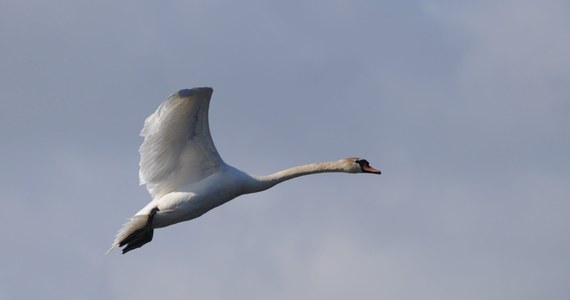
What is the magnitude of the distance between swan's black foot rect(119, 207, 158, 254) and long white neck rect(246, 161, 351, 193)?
1964 millimetres

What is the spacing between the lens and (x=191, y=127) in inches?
1357

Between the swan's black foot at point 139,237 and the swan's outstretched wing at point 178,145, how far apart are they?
40.5 inches

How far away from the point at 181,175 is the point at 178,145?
0.66 metres

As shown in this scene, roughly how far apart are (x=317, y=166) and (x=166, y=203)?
3.13 m

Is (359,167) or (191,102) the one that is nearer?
(191,102)

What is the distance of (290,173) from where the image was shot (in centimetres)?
3541

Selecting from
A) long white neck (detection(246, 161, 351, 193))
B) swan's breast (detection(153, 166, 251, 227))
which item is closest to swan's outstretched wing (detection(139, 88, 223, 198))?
swan's breast (detection(153, 166, 251, 227))

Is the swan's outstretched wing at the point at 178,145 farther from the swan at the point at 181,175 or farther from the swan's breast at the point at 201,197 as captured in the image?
the swan's breast at the point at 201,197

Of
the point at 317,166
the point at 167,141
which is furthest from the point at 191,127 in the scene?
the point at 317,166

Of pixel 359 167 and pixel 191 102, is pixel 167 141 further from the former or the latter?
pixel 359 167

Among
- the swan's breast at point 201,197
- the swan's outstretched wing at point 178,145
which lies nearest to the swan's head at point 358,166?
the swan's breast at point 201,197

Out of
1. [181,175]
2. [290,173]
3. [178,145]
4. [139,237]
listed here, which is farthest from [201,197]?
[290,173]

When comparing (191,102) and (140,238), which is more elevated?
(191,102)

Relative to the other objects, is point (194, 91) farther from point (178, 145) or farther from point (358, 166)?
point (358, 166)
